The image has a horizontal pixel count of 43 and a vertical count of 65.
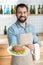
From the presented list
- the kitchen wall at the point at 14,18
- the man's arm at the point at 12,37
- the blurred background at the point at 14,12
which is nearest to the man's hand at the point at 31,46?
the man's arm at the point at 12,37

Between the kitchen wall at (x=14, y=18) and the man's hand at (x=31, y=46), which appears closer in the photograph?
the man's hand at (x=31, y=46)

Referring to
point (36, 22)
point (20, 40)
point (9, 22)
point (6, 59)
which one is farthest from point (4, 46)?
point (20, 40)

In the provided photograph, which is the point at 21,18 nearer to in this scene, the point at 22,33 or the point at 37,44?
the point at 22,33

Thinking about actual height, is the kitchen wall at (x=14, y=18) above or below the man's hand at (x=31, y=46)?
above

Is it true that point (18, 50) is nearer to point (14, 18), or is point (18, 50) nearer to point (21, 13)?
point (21, 13)

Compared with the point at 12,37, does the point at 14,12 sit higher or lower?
higher

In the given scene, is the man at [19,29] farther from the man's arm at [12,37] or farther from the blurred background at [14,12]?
the blurred background at [14,12]

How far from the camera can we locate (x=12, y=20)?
3.19 metres

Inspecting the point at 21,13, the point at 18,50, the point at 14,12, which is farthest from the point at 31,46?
the point at 14,12

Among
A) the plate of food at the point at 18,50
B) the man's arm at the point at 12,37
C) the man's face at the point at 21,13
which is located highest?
the man's face at the point at 21,13

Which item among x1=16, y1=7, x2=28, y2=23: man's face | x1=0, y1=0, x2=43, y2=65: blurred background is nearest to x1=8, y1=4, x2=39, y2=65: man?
x1=16, y1=7, x2=28, y2=23: man's face

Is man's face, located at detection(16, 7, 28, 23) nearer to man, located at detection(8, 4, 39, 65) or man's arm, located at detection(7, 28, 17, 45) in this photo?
man, located at detection(8, 4, 39, 65)

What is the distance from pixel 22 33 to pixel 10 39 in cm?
12

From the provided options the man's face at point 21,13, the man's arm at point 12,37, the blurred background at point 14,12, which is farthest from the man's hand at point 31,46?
the blurred background at point 14,12
